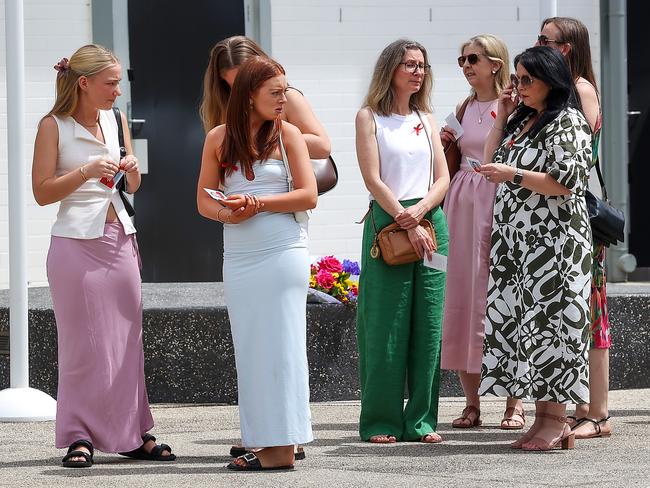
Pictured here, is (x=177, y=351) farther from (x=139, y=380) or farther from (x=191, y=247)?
(x=191, y=247)

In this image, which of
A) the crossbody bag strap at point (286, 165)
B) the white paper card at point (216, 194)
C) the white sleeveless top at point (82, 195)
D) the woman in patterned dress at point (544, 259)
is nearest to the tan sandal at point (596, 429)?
the woman in patterned dress at point (544, 259)

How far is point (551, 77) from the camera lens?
6.15 m

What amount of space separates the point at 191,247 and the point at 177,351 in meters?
2.81

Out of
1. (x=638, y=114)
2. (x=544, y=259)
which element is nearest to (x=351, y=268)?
(x=544, y=259)

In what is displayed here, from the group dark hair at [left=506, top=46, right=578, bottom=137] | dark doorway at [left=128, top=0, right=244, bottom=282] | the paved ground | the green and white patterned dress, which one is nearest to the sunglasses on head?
dark hair at [left=506, top=46, right=578, bottom=137]

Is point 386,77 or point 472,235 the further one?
point 472,235

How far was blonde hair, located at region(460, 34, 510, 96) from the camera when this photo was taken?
7.00 metres

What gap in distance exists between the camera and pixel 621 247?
11484 millimetres

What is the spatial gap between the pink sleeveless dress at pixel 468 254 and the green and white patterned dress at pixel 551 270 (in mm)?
668

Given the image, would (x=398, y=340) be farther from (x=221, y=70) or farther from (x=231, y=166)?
(x=221, y=70)

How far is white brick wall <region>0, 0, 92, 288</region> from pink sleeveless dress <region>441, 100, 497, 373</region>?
4222 millimetres

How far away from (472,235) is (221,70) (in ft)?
5.33

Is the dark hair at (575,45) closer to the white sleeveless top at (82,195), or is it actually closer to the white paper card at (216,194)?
the white paper card at (216,194)

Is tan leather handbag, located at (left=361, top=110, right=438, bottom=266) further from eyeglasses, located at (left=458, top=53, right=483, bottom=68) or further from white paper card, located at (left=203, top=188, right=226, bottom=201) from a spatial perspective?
white paper card, located at (left=203, top=188, right=226, bottom=201)
